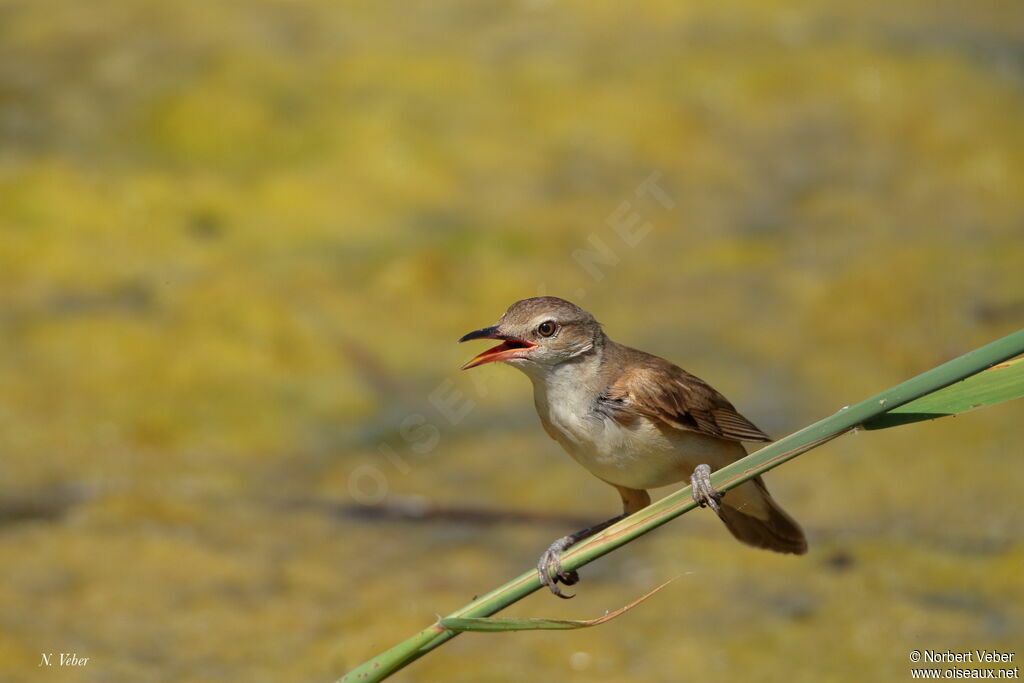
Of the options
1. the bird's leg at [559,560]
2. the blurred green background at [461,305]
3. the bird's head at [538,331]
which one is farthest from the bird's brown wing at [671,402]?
the blurred green background at [461,305]

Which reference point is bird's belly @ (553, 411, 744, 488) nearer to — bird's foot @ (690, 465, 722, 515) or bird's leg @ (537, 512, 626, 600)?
bird's leg @ (537, 512, 626, 600)

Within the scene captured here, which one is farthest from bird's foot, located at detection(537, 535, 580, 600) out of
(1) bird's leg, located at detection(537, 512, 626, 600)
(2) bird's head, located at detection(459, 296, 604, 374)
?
(2) bird's head, located at detection(459, 296, 604, 374)

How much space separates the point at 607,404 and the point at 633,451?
5.9 inches

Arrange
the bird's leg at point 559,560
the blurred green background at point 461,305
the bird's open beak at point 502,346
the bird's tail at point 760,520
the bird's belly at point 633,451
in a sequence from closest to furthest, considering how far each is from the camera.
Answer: the bird's leg at point 559,560
the bird's open beak at point 502,346
the bird's belly at point 633,451
the bird's tail at point 760,520
the blurred green background at point 461,305

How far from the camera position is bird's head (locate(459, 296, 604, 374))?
3.40 meters

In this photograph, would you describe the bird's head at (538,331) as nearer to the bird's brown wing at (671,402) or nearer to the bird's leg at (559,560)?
the bird's brown wing at (671,402)

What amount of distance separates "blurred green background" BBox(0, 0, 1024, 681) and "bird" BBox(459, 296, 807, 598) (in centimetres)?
148

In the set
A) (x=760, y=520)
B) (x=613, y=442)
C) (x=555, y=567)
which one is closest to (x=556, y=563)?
(x=555, y=567)

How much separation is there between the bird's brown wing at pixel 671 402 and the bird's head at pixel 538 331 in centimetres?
19

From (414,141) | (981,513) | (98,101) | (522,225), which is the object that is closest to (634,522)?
(981,513)

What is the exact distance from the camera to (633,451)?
343 cm

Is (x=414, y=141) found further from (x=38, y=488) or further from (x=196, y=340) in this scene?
(x=38, y=488)

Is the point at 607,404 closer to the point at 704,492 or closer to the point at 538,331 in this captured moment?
the point at 538,331

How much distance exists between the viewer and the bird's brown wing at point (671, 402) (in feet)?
11.4
